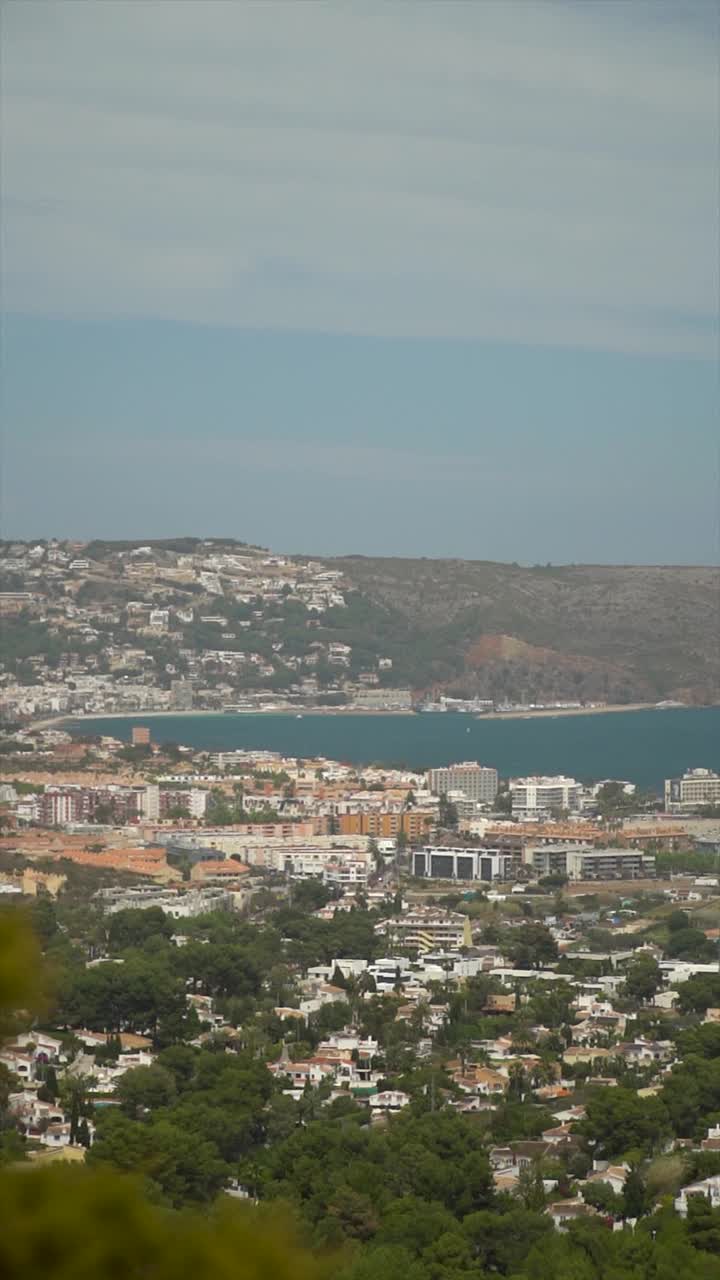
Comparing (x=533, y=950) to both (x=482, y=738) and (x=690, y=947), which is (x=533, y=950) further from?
(x=482, y=738)

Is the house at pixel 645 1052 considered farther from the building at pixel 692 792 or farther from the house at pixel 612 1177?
the building at pixel 692 792

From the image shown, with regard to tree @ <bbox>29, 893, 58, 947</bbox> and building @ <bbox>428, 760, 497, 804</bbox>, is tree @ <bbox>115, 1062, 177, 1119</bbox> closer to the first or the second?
tree @ <bbox>29, 893, 58, 947</bbox>

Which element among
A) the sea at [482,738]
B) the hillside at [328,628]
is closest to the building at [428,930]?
the sea at [482,738]

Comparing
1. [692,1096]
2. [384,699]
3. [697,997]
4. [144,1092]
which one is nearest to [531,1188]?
[692,1096]

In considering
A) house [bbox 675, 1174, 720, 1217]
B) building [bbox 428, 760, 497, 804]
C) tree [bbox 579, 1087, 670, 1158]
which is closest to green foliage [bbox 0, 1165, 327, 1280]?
house [bbox 675, 1174, 720, 1217]

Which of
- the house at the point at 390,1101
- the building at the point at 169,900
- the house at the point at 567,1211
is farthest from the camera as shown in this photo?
the building at the point at 169,900
